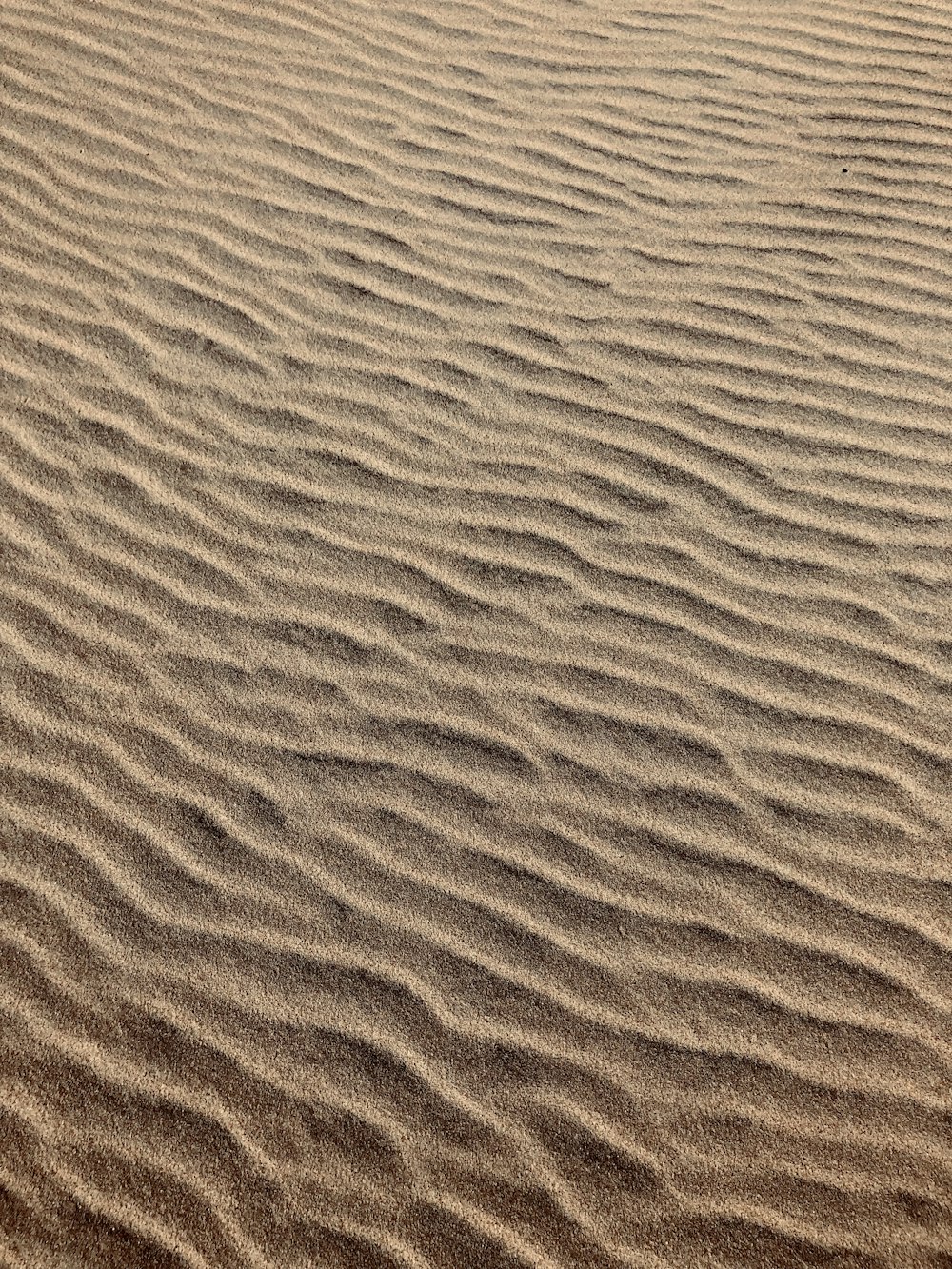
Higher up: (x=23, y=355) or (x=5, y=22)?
(x=5, y=22)

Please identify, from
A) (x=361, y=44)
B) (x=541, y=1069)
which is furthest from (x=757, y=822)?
(x=361, y=44)

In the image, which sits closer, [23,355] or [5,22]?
[23,355]

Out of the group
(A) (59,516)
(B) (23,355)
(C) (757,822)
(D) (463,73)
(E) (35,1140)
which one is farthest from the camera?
(D) (463,73)

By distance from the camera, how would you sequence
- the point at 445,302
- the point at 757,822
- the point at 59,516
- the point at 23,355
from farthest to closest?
the point at 445,302 → the point at 23,355 → the point at 59,516 → the point at 757,822

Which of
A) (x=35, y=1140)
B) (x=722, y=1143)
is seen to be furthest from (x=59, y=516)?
(x=722, y=1143)

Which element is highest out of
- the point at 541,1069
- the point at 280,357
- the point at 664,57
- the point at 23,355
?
the point at 664,57

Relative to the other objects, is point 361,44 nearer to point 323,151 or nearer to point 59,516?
point 323,151
